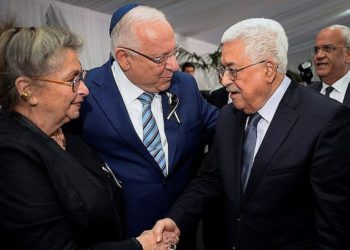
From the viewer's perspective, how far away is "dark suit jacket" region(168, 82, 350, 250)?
149 centimetres

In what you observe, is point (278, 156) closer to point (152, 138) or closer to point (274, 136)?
point (274, 136)

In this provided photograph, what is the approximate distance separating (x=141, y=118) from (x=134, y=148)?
0.19 metres

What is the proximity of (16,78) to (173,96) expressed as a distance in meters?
0.92

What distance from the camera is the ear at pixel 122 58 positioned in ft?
6.27

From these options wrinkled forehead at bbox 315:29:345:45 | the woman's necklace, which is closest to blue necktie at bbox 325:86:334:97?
wrinkled forehead at bbox 315:29:345:45

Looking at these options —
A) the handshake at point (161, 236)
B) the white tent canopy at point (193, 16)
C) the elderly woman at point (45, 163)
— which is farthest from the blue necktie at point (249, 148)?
the white tent canopy at point (193, 16)

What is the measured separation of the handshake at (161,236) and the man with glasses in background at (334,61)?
8.62 feet

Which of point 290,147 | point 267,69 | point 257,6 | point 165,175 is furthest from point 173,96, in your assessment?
point 257,6

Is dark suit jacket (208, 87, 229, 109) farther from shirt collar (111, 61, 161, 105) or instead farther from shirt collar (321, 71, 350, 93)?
shirt collar (111, 61, 161, 105)

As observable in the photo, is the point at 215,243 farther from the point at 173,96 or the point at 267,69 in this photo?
the point at 267,69

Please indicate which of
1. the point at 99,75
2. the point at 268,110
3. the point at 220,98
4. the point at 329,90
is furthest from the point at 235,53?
the point at 329,90

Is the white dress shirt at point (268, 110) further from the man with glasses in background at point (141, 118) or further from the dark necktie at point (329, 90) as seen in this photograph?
the dark necktie at point (329, 90)

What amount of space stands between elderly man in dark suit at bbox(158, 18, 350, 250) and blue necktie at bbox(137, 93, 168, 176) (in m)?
0.34

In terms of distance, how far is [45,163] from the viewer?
126 centimetres
